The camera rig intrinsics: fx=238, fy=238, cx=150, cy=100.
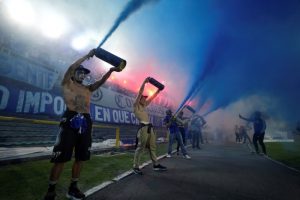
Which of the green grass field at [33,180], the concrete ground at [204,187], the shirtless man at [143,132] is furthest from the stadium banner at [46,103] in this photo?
the concrete ground at [204,187]

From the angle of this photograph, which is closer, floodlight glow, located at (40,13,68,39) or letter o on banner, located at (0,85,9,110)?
letter o on banner, located at (0,85,9,110)

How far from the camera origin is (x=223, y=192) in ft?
14.4

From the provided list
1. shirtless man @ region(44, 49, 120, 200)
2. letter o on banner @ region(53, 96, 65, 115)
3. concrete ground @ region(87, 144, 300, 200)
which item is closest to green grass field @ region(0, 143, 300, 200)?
shirtless man @ region(44, 49, 120, 200)

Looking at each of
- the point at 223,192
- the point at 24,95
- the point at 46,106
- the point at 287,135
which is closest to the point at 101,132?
the point at 46,106

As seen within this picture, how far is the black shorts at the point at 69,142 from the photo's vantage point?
12.3 feet

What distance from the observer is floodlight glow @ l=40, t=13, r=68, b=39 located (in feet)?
65.7

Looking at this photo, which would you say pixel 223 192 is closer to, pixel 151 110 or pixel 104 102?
pixel 104 102

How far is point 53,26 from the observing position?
21.1 m

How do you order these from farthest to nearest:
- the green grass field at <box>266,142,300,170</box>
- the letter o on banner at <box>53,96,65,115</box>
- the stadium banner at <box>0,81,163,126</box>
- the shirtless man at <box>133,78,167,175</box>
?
the letter o on banner at <box>53,96,65,115</box>, the stadium banner at <box>0,81,163,126</box>, the green grass field at <box>266,142,300,170</box>, the shirtless man at <box>133,78,167,175</box>

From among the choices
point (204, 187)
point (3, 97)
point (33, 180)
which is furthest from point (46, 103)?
point (204, 187)

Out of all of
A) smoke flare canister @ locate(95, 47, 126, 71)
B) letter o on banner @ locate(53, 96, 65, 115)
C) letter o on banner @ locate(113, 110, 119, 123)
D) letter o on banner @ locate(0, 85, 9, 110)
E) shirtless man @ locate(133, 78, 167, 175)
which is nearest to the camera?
smoke flare canister @ locate(95, 47, 126, 71)

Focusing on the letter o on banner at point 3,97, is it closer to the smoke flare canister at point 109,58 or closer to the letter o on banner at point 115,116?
the smoke flare canister at point 109,58

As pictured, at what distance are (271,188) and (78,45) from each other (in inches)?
925

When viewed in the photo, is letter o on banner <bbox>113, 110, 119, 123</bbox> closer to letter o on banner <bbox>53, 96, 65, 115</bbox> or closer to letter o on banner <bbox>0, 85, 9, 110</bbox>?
letter o on banner <bbox>53, 96, 65, 115</bbox>
